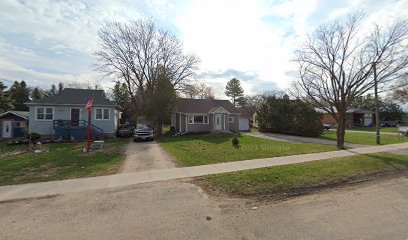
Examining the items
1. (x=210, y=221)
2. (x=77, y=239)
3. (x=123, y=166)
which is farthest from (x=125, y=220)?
(x=123, y=166)

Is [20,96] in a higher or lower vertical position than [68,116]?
higher

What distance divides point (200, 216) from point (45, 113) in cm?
2587

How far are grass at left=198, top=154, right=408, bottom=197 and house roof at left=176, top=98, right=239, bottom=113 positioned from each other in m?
22.5

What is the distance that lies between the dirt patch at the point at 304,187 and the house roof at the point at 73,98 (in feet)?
72.5

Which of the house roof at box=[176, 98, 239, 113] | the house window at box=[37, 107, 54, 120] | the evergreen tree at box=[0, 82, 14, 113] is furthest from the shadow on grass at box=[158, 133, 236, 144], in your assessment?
the evergreen tree at box=[0, 82, 14, 113]

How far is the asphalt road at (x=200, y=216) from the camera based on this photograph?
4.73m

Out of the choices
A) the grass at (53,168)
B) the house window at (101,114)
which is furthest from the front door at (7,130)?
the grass at (53,168)

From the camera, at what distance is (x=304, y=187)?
25.9 feet

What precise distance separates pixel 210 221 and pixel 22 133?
30.0 m

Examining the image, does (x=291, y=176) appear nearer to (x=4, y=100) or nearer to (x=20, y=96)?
(x=4, y=100)

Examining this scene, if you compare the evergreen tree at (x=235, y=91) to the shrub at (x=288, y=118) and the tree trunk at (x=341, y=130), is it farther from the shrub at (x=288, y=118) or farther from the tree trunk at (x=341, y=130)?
the tree trunk at (x=341, y=130)

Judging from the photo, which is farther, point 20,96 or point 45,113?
point 20,96

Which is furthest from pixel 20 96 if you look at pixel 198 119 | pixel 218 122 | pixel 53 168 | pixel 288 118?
pixel 288 118

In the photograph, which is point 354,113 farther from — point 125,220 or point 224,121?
point 125,220
